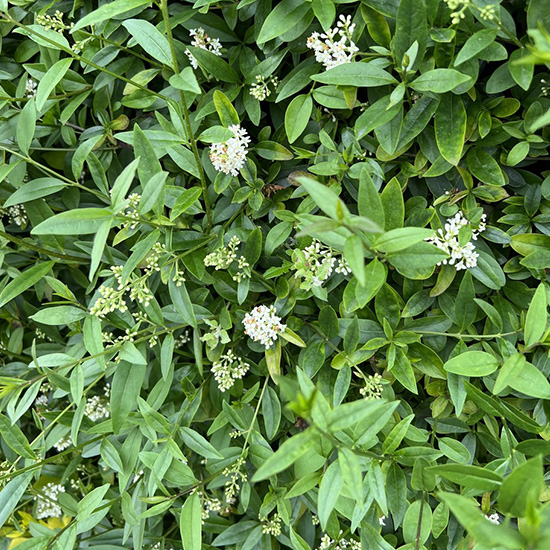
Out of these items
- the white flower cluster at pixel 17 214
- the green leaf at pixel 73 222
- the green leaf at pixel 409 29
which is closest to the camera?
the green leaf at pixel 73 222

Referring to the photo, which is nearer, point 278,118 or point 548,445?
point 548,445

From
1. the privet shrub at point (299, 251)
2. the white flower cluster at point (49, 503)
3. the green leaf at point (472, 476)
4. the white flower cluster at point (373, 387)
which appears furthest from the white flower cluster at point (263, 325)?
the white flower cluster at point (49, 503)

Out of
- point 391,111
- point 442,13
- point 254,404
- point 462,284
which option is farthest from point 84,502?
point 442,13

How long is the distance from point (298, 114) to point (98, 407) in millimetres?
1024

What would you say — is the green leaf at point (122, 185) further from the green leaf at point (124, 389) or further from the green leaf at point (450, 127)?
the green leaf at point (450, 127)

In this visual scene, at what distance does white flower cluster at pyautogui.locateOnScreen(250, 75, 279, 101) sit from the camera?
4.20 ft

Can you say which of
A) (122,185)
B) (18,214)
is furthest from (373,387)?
(18,214)

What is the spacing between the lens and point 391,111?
1.13 metres

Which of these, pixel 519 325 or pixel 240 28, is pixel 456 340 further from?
pixel 240 28

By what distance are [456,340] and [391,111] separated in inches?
22.0

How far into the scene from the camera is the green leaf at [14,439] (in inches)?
51.3

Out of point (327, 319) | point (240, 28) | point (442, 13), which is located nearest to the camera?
point (442, 13)

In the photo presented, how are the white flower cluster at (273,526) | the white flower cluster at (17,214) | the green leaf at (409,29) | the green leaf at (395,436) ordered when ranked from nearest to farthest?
the green leaf at (409,29), the green leaf at (395,436), the white flower cluster at (273,526), the white flower cluster at (17,214)

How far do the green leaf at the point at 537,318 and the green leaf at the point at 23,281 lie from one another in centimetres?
115
